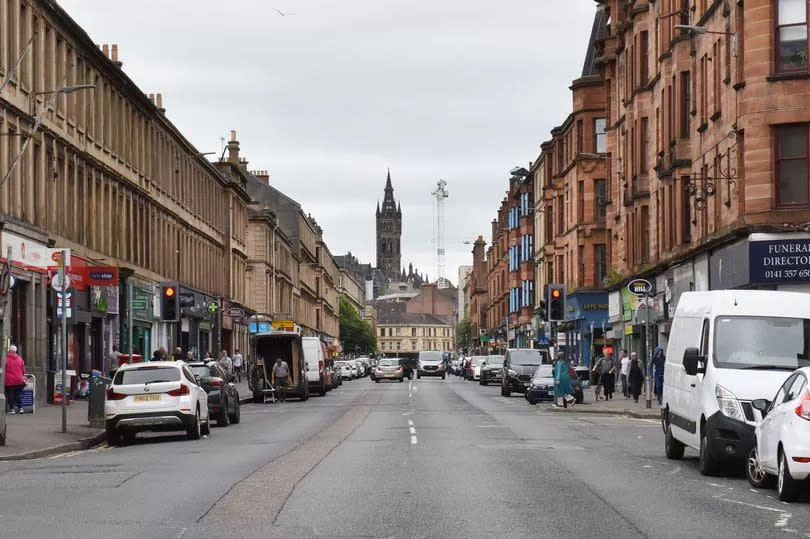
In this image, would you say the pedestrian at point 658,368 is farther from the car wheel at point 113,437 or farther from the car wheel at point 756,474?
the car wheel at point 756,474

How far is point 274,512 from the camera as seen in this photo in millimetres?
14422

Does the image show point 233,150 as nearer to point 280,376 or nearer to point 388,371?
point 388,371

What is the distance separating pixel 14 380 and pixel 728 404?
21.8 metres

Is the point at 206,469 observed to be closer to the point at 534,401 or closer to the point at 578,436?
the point at 578,436

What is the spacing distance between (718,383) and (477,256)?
165m

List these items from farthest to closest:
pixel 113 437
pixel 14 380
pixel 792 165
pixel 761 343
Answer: pixel 792 165
pixel 14 380
pixel 113 437
pixel 761 343

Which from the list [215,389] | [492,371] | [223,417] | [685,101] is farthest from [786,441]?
[492,371]

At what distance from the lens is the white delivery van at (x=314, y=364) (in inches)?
2365

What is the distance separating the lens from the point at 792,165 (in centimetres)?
3844

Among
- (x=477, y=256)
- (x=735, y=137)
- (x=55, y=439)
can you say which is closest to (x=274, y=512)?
(x=55, y=439)

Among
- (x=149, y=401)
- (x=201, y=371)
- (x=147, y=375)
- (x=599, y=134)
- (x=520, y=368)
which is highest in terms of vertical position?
(x=599, y=134)

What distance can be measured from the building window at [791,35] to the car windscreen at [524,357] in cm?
2277

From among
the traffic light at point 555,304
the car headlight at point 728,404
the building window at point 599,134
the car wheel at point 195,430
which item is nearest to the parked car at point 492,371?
the building window at point 599,134

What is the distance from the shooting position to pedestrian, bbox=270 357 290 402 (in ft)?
175
